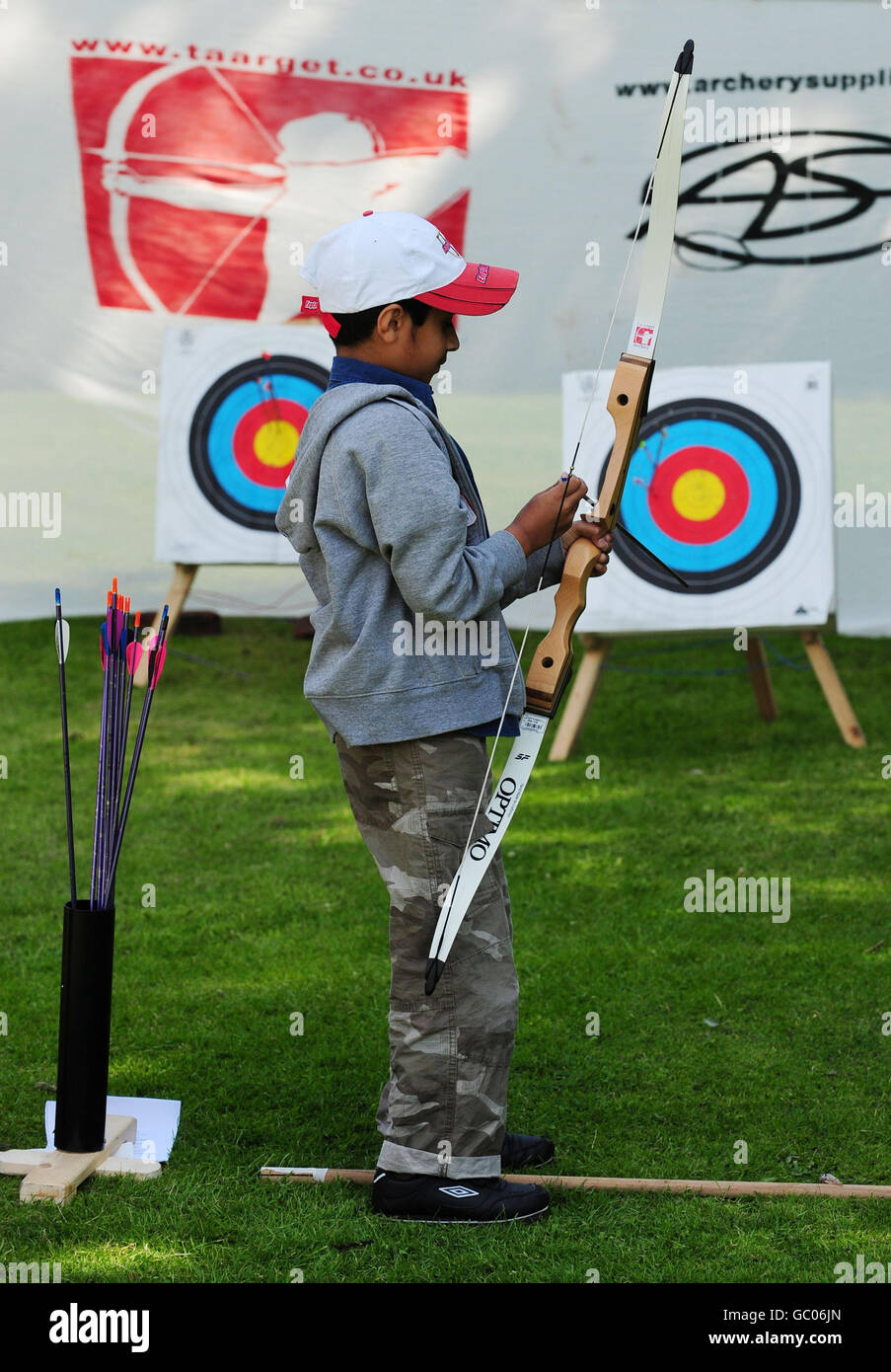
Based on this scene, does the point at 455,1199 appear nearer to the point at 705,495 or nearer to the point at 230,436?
the point at 705,495

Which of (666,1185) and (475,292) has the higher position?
(475,292)

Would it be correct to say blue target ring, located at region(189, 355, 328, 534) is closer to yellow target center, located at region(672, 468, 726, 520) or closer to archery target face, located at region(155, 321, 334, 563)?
archery target face, located at region(155, 321, 334, 563)

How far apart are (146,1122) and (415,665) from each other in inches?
31.2

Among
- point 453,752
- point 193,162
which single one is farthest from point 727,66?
point 453,752

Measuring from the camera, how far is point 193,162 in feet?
19.5

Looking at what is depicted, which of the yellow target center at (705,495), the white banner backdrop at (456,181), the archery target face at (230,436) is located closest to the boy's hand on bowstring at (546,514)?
the yellow target center at (705,495)

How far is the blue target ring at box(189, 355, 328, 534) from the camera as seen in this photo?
17.1 feet

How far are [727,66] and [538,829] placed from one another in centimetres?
355

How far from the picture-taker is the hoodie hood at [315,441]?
182cm

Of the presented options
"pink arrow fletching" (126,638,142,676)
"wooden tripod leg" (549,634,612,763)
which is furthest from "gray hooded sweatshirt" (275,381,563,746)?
"wooden tripod leg" (549,634,612,763)

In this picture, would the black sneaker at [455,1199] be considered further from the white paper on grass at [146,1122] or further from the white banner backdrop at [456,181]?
the white banner backdrop at [456,181]

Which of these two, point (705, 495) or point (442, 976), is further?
point (705, 495)

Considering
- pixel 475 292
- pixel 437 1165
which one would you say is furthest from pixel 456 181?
pixel 437 1165

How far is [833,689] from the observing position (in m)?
4.42
